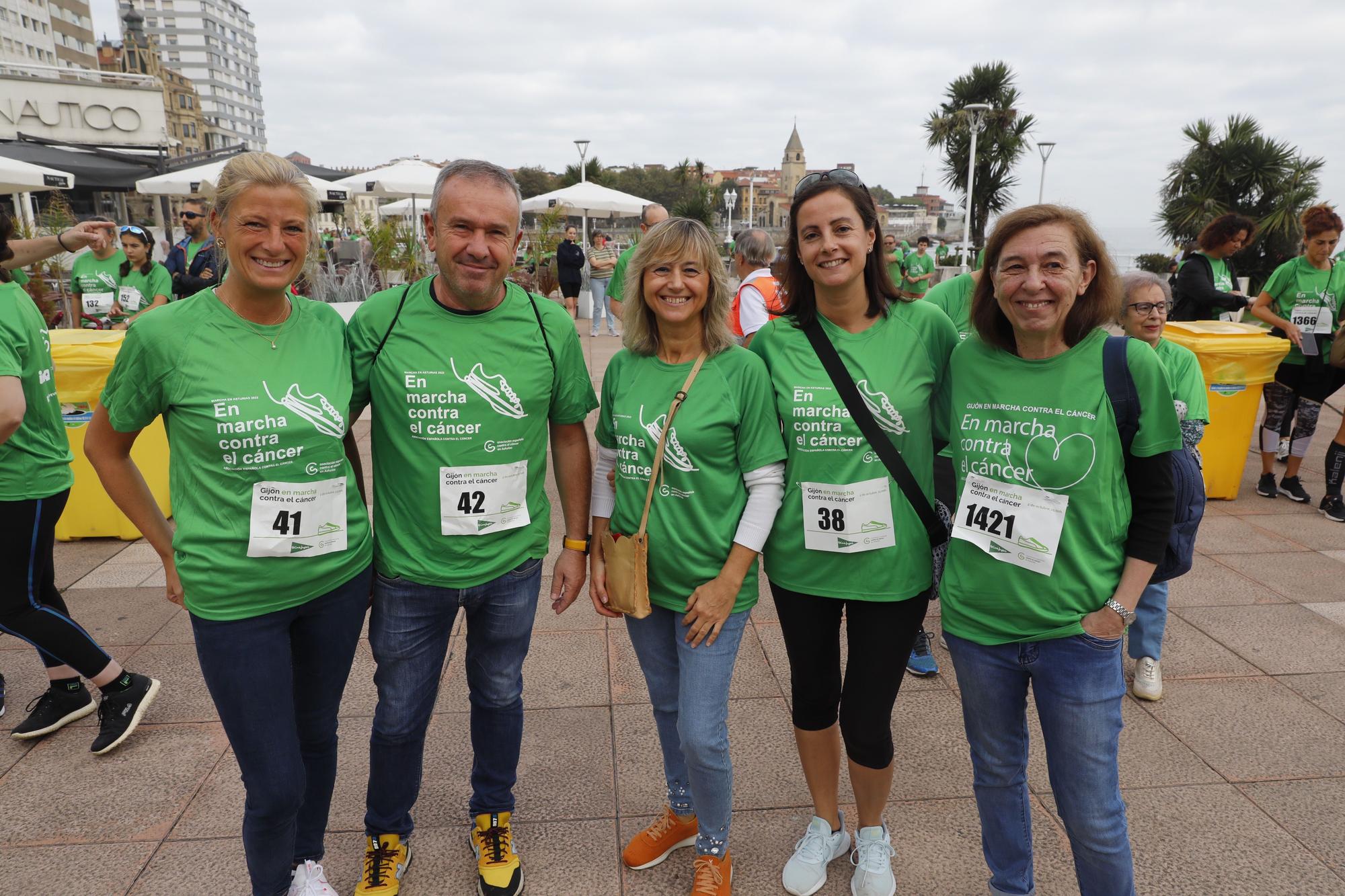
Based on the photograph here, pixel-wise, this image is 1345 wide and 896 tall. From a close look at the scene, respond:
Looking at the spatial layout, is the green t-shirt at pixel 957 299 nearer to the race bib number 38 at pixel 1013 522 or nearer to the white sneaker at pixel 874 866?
the race bib number 38 at pixel 1013 522

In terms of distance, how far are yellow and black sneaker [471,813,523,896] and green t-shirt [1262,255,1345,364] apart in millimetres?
5726

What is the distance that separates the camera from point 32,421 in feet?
9.27

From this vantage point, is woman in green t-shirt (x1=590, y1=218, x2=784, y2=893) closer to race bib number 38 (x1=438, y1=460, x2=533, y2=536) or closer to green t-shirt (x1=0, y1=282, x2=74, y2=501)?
race bib number 38 (x1=438, y1=460, x2=533, y2=536)

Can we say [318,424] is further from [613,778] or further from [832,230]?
[613,778]

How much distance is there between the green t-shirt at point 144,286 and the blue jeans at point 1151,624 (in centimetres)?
698

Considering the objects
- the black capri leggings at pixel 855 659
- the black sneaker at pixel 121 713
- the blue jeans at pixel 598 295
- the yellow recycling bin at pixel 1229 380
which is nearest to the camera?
the black capri leggings at pixel 855 659

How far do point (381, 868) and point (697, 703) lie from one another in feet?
3.28

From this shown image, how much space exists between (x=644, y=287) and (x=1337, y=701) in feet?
10.5

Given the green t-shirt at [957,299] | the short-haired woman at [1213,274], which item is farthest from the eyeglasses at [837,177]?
the short-haired woman at [1213,274]

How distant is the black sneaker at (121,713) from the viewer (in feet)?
9.74

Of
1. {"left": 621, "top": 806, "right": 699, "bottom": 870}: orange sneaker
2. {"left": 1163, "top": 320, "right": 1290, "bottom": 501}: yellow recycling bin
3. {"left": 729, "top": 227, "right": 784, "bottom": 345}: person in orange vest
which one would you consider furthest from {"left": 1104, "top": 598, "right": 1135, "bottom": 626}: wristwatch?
{"left": 1163, "top": 320, "right": 1290, "bottom": 501}: yellow recycling bin

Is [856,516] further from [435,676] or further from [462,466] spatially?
[435,676]

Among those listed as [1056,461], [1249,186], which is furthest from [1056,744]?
[1249,186]

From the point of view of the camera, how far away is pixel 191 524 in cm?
184
